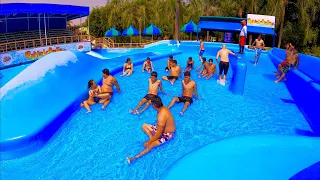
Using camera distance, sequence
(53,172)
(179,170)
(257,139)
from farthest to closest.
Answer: (53,172) < (257,139) < (179,170)

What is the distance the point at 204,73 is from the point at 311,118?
3768 mm

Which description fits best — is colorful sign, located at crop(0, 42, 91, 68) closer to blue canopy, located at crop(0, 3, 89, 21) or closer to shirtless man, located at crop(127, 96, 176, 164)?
blue canopy, located at crop(0, 3, 89, 21)

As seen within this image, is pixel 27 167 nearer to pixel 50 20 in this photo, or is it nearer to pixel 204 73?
pixel 204 73

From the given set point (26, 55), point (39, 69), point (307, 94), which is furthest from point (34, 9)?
point (307, 94)

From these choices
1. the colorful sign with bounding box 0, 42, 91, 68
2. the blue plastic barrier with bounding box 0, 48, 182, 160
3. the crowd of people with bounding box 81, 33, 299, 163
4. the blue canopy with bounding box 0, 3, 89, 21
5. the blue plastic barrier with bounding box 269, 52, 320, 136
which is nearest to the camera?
the crowd of people with bounding box 81, 33, 299, 163

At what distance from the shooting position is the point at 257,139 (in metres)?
3.29

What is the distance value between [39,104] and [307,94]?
5941 millimetres

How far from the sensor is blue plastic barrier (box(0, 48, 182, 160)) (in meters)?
4.51

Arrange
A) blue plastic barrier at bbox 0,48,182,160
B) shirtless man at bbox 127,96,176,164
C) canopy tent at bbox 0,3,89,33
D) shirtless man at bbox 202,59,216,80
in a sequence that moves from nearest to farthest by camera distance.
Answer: shirtless man at bbox 127,96,176,164
blue plastic barrier at bbox 0,48,182,160
shirtless man at bbox 202,59,216,80
canopy tent at bbox 0,3,89,33

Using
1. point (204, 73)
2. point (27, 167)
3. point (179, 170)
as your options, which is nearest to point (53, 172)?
point (27, 167)

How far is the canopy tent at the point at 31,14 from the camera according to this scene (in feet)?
45.5

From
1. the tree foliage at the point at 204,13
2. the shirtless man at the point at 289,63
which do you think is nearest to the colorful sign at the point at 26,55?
the tree foliage at the point at 204,13

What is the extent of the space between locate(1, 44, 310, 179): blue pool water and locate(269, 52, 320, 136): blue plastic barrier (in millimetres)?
176

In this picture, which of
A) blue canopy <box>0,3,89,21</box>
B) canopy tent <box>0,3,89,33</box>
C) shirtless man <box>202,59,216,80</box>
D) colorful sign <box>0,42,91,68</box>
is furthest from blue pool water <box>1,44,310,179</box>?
canopy tent <box>0,3,89,33</box>
